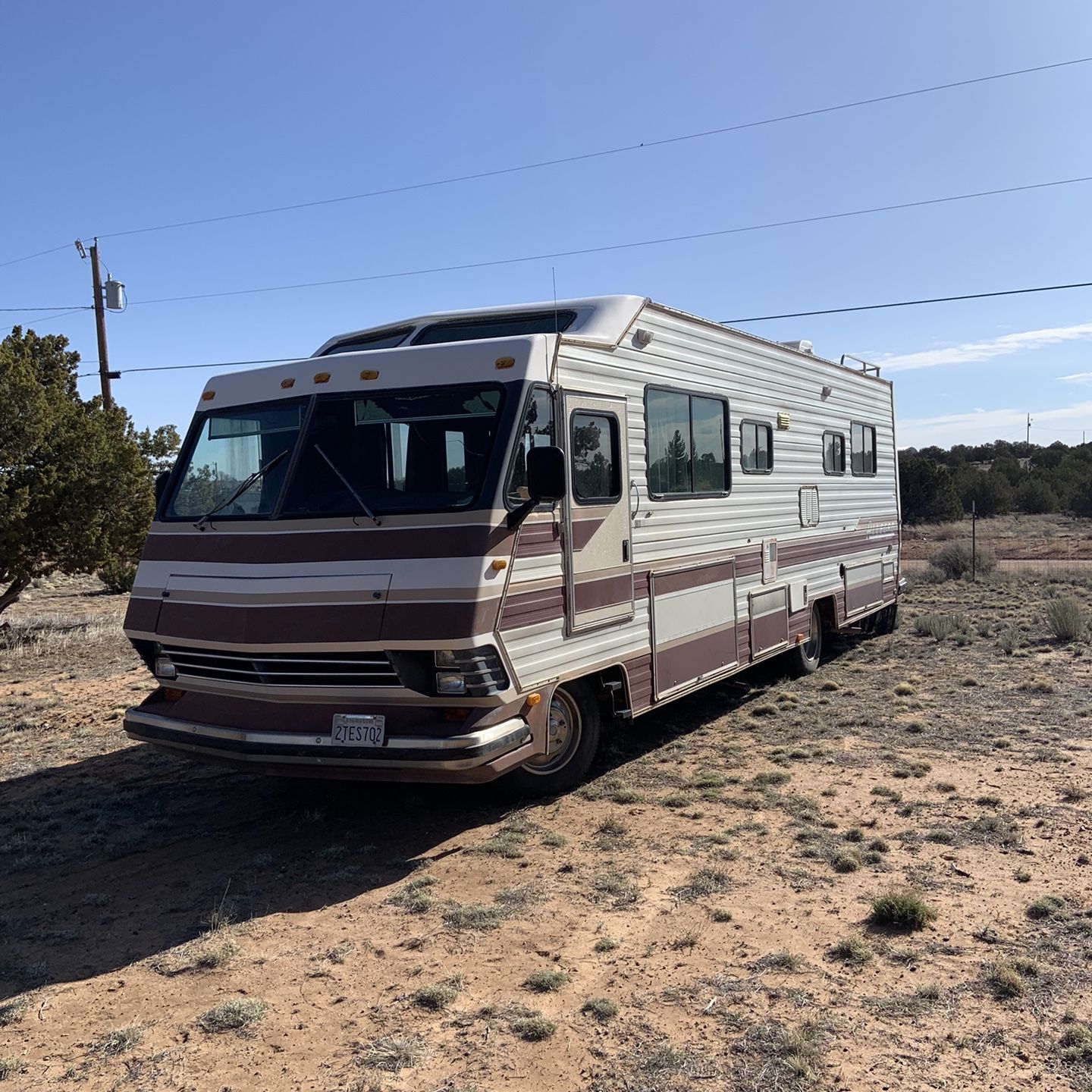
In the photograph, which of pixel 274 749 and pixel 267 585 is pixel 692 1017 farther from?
pixel 267 585

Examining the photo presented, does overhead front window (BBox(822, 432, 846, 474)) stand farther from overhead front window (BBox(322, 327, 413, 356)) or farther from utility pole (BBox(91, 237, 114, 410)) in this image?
utility pole (BBox(91, 237, 114, 410))

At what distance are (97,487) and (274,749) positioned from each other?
9368 mm

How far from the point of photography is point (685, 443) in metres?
7.55

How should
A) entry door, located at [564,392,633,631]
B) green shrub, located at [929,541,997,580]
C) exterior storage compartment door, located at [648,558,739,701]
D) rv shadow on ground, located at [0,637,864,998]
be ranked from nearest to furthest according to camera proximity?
1. rv shadow on ground, located at [0,637,864,998]
2. entry door, located at [564,392,633,631]
3. exterior storage compartment door, located at [648,558,739,701]
4. green shrub, located at [929,541,997,580]

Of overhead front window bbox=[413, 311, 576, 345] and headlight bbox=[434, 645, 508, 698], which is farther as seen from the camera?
overhead front window bbox=[413, 311, 576, 345]

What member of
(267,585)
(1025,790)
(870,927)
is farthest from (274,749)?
(1025,790)

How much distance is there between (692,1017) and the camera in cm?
381

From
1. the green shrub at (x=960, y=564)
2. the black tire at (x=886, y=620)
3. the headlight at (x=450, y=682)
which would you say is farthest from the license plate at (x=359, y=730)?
the green shrub at (x=960, y=564)

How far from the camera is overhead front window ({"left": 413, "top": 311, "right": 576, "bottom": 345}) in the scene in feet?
22.2

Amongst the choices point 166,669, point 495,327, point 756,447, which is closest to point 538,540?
point 495,327

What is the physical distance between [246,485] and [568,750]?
8.58 feet

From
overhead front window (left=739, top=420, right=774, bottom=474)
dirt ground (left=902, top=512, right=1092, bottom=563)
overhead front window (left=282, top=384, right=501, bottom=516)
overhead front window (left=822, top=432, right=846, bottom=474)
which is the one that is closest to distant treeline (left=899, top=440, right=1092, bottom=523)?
dirt ground (left=902, top=512, right=1092, bottom=563)

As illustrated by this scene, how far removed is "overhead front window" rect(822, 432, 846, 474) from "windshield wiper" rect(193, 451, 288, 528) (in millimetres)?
6554

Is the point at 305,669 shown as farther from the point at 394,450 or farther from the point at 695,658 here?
the point at 695,658
